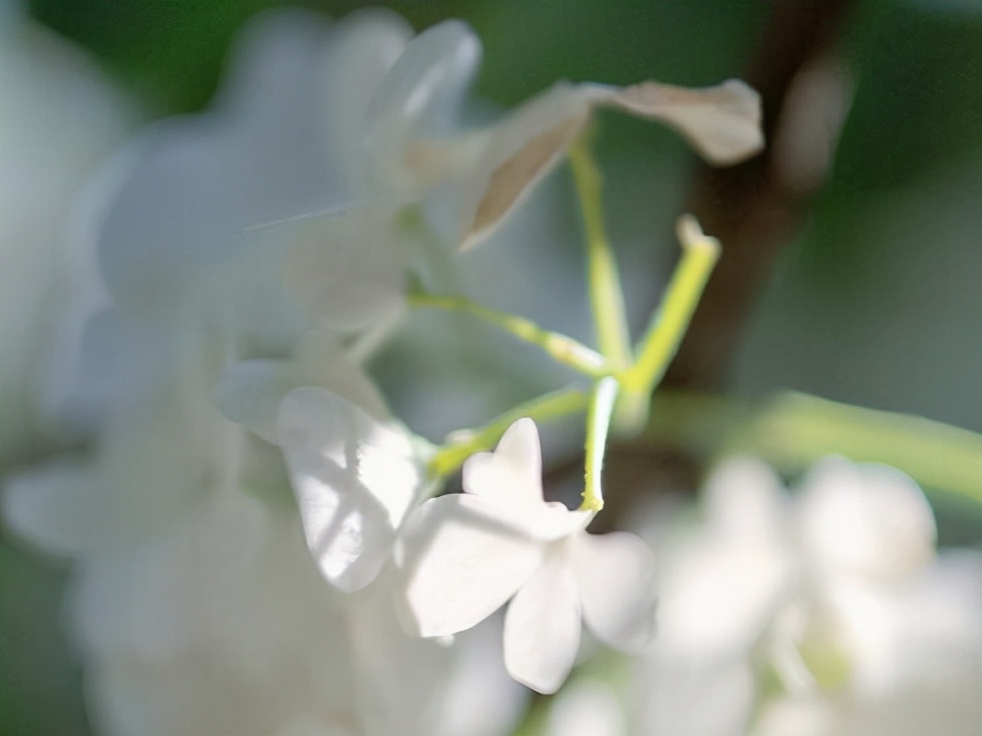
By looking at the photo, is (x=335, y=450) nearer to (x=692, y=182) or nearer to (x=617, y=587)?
(x=617, y=587)

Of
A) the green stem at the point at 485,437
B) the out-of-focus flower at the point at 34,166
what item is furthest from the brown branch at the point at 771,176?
the out-of-focus flower at the point at 34,166

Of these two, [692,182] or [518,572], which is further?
[692,182]

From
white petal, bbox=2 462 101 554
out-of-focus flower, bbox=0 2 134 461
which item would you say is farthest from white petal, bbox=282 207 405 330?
out-of-focus flower, bbox=0 2 134 461

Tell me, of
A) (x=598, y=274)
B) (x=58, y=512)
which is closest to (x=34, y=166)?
(x=58, y=512)

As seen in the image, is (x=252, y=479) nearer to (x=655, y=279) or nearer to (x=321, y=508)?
(x=321, y=508)

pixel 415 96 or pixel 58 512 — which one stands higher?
pixel 415 96

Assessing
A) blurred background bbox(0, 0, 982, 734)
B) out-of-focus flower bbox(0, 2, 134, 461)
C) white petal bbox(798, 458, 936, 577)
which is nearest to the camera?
white petal bbox(798, 458, 936, 577)

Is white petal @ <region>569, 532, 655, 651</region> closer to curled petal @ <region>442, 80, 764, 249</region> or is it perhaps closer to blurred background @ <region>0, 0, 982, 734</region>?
curled petal @ <region>442, 80, 764, 249</region>
